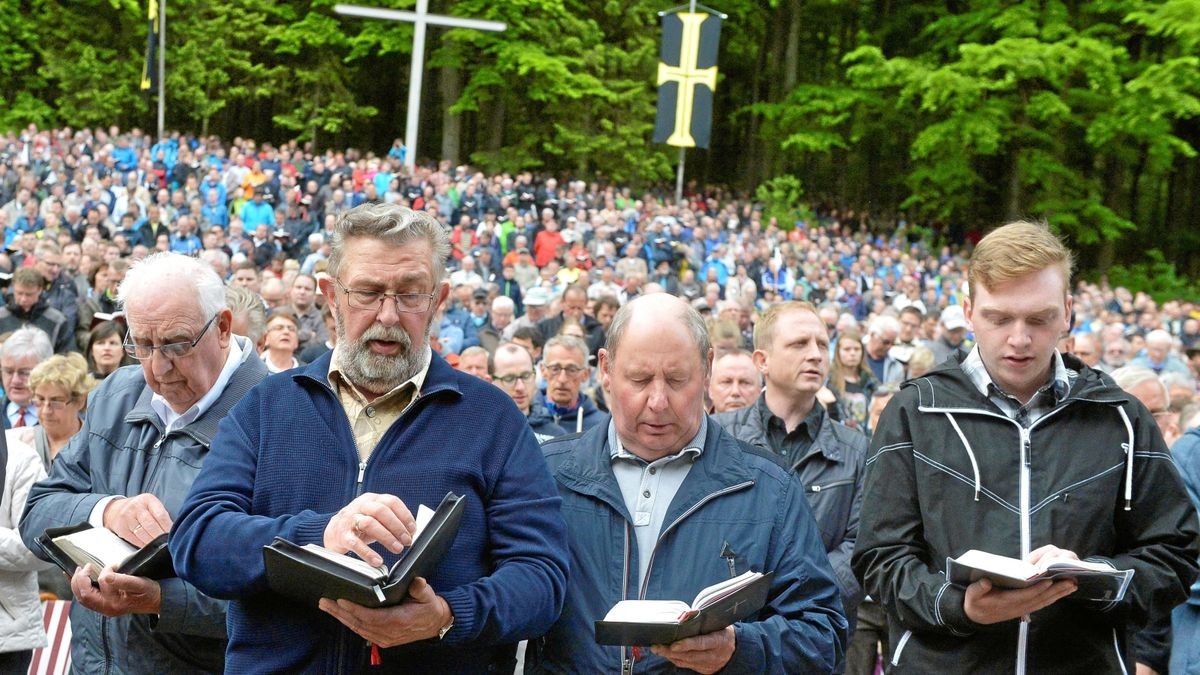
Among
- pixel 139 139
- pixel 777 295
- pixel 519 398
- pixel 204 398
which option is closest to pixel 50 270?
pixel 519 398

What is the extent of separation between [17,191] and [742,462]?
17682 millimetres

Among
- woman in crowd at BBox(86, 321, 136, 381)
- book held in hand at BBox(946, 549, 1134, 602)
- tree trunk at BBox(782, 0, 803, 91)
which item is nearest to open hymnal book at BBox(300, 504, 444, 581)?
book held in hand at BBox(946, 549, 1134, 602)

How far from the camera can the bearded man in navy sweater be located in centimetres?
251

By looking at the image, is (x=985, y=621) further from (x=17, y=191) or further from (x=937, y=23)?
(x=937, y=23)

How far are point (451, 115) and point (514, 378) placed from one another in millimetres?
30111

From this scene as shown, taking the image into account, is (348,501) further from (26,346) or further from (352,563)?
(26,346)

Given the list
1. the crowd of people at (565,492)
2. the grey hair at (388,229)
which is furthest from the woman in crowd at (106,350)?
the grey hair at (388,229)

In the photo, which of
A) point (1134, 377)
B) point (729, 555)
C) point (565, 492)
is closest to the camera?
point (729, 555)

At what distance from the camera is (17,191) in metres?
18.4

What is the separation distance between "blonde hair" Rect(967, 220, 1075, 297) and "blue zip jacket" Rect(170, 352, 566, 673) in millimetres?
1136

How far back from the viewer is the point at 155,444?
11.1ft

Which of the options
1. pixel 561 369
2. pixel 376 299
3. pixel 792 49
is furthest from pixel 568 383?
pixel 792 49

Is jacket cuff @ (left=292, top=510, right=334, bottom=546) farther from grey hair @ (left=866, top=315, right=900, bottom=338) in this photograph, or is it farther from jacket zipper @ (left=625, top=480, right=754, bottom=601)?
grey hair @ (left=866, top=315, right=900, bottom=338)

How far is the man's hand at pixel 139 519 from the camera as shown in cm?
307
